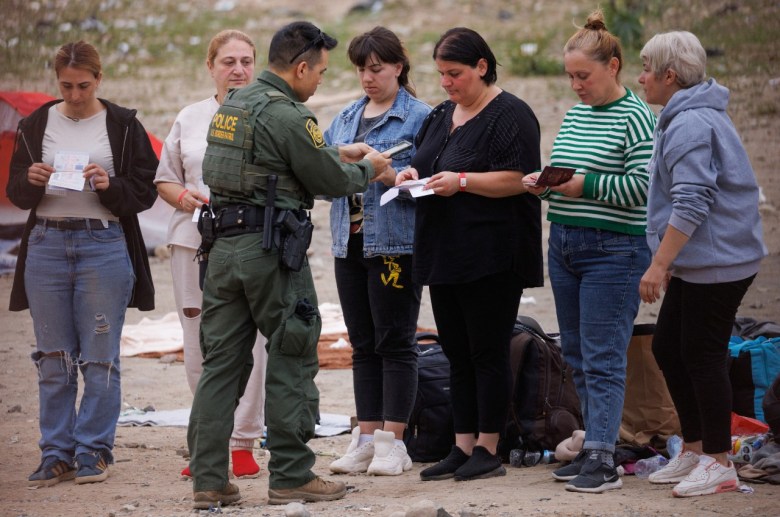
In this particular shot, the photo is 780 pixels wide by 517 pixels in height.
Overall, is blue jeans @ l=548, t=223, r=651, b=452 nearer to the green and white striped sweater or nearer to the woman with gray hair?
the green and white striped sweater

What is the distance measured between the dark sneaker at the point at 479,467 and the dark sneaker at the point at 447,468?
9cm

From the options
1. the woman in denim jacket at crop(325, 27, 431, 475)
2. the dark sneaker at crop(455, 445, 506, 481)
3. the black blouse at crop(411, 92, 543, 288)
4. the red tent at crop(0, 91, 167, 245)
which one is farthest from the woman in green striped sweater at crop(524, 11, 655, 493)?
the red tent at crop(0, 91, 167, 245)

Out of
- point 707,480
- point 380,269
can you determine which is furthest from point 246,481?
point 707,480

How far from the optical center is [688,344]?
457 cm

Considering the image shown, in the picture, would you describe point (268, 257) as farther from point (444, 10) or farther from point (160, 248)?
point (444, 10)

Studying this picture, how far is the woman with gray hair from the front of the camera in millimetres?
4410

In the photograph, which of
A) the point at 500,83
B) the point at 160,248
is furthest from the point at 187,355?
the point at 500,83

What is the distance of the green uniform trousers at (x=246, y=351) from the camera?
4668 mm

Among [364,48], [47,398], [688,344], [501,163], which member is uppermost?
[364,48]

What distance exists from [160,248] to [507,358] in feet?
24.0

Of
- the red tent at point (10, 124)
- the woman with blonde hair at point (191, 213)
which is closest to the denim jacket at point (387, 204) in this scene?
the woman with blonde hair at point (191, 213)

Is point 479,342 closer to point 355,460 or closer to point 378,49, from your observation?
point 355,460

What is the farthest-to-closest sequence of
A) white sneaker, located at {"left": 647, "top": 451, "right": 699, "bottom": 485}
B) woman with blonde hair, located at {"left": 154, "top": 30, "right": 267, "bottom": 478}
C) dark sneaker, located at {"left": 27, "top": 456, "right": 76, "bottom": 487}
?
1. woman with blonde hair, located at {"left": 154, "top": 30, "right": 267, "bottom": 478}
2. dark sneaker, located at {"left": 27, "top": 456, "right": 76, "bottom": 487}
3. white sneaker, located at {"left": 647, "top": 451, "right": 699, "bottom": 485}

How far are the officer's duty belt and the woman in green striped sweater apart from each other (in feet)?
3.93
